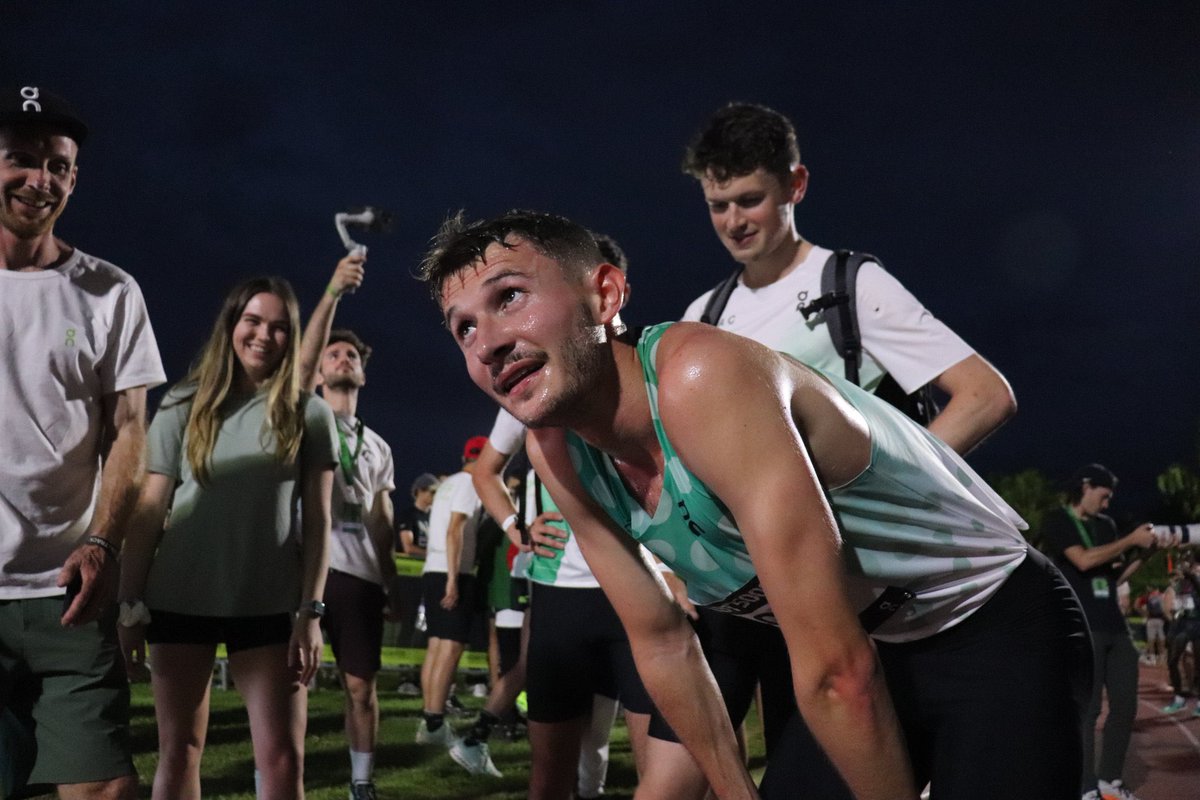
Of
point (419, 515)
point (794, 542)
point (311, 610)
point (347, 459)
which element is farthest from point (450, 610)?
point (794, 542)

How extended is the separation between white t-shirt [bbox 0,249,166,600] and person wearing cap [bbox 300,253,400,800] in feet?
6.11

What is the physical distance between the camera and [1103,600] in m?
7.29

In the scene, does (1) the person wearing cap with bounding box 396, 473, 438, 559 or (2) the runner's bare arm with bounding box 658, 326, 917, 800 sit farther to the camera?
(1) the person wearing cap with bounding box 396, 473, 438, 559

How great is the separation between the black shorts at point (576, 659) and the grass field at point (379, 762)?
2.42 m

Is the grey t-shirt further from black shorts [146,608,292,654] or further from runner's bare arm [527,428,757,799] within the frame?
runner's bare arm [527,428,757,799]

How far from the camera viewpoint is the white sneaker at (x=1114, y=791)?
6832 millimetres

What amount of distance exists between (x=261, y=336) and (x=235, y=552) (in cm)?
88

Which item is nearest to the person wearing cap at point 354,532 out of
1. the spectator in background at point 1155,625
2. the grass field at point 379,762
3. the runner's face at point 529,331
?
the grass field at point 379,762

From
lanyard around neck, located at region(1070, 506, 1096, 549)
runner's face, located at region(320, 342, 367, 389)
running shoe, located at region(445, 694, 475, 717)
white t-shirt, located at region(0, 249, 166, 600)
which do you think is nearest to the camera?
white t-shirt, located at region(0, 249, 166, 600)

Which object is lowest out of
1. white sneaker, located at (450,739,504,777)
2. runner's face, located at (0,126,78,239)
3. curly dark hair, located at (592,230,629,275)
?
white sneaker, located at (450,739,504,777)

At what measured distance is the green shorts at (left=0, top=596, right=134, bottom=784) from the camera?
3172 millimetres

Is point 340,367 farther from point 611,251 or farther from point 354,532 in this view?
point 611,251

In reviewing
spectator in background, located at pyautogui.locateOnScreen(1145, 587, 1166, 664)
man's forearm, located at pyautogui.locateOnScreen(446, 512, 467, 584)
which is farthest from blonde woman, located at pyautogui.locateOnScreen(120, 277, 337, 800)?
spectator in background, located at pyautogui.locateOnScreen(1145, 587, 1166, 664)

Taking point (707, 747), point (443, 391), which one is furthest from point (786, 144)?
point (443, 391)
